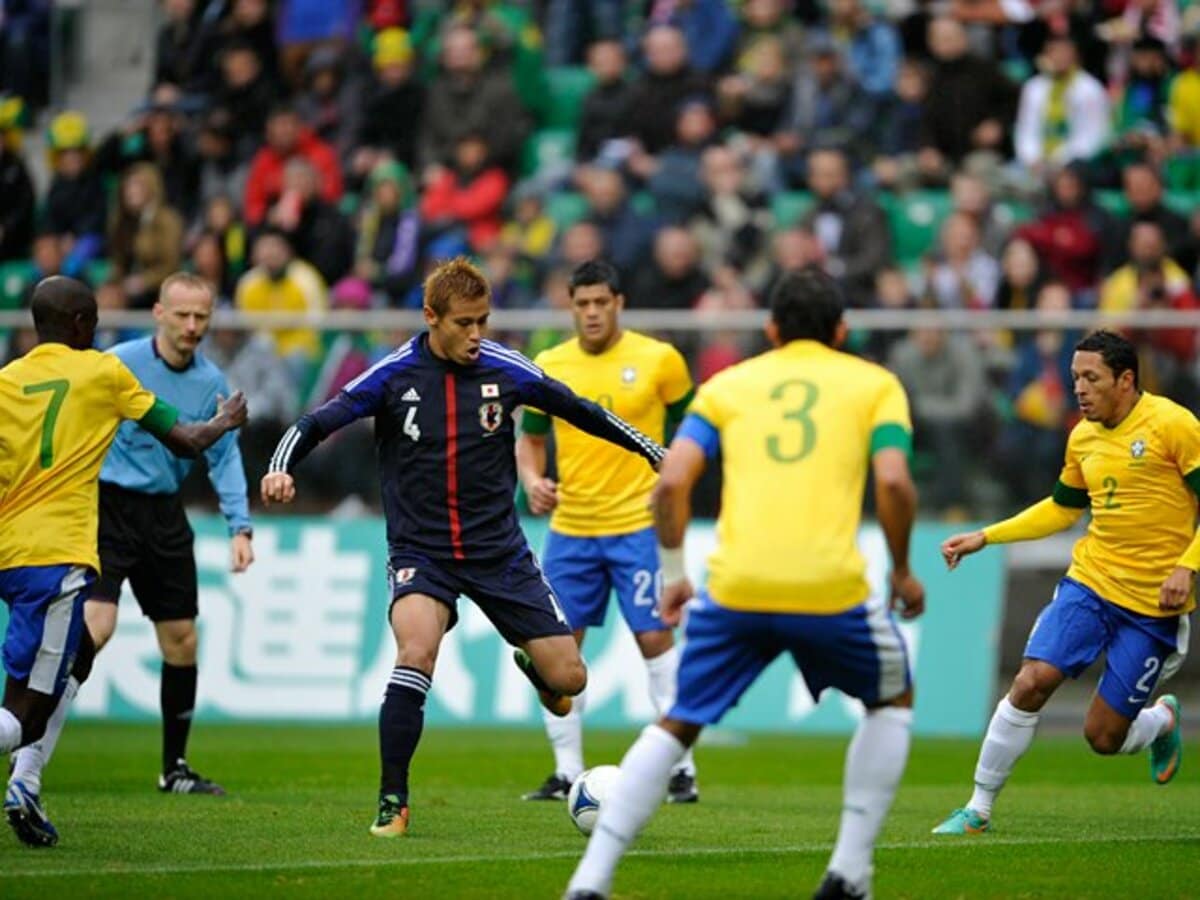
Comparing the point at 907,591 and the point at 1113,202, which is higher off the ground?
the point at 1113,202

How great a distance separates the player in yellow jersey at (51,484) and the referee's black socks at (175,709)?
3.04 meters

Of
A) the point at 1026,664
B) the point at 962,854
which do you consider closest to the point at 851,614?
the point at 962,854

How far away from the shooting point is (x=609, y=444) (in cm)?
1365

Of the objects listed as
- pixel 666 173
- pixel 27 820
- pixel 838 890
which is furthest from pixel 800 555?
pixel 666 173

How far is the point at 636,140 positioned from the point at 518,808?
11.8 m

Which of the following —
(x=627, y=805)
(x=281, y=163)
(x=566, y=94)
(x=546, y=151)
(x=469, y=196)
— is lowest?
(x=627, y=805)

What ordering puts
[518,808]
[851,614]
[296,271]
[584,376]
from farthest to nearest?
[296,271], [584,376], [518,808], [851,614]

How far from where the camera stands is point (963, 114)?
901 inches

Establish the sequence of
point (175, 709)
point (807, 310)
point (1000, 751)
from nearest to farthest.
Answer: point (807, 310) → point (1000, 751) → point (175, 709)

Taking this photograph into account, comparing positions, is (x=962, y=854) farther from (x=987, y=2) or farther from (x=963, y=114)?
(x=987, y=2)

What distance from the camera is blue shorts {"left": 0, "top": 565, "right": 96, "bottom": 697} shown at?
1012cm

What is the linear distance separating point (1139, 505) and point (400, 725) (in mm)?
3873

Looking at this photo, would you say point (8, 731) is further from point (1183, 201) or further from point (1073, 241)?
point (1183, 201)

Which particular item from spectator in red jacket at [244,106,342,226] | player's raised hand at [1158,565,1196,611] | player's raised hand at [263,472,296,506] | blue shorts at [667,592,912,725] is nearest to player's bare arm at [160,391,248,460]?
player's raised hand at [263,472,296,506]
